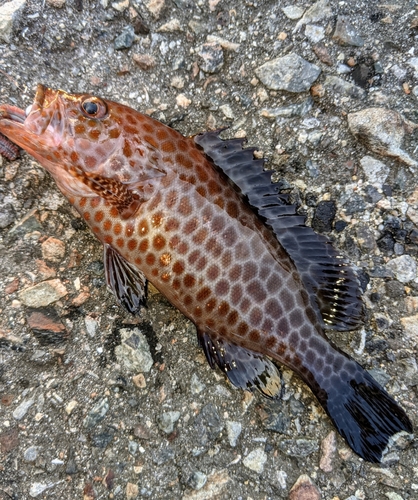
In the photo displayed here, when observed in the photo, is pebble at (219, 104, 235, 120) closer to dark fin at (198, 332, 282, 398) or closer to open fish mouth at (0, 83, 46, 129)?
open fish mouth at (0, 83, 46, 129)

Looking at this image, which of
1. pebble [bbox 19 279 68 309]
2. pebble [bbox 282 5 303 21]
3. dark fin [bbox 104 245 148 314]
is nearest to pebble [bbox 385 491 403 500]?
dark fin [bbox 104 245 148 314]

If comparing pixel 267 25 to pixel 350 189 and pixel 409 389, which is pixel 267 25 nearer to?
pixel 350 189

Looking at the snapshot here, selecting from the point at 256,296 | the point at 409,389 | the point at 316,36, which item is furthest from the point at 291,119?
the point at 409,389

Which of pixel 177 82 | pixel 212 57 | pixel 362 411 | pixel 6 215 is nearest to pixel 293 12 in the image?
pixel 212 57

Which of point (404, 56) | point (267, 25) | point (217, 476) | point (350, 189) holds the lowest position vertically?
point (217, 476)

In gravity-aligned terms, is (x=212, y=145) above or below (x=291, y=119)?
below

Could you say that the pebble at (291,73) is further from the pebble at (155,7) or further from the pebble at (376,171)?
the pebble at (155,7)

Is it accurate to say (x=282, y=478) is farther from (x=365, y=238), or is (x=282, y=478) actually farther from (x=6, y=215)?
(x=6, y=215)
